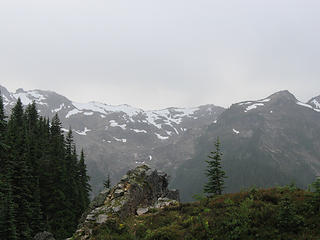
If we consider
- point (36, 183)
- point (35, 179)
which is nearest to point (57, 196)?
point (36, 183)

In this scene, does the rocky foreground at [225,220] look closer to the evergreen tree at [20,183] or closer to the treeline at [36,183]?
the treeline at [36,183]

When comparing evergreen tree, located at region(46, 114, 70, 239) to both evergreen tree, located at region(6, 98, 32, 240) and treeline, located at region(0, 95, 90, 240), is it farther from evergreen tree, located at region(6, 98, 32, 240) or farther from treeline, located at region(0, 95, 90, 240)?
evergreen tree, located at region(6, 98, 32, 240)

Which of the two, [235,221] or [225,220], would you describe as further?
[225,220]

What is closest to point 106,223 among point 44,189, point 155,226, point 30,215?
point 155,226

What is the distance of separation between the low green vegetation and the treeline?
46.9 feet

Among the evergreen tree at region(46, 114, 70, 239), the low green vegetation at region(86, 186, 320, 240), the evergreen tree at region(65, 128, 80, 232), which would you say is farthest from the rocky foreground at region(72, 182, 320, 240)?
the evergreen tree at region(65, 128, 80, 232)

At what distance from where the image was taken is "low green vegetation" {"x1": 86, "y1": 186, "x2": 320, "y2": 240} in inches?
326

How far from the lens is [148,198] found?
798 inches

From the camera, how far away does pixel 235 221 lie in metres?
9.29

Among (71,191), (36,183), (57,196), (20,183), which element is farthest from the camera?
(71,191)

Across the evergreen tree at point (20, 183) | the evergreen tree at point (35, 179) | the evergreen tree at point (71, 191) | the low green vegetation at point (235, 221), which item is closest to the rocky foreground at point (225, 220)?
the low green vegetation at point (235, 221)

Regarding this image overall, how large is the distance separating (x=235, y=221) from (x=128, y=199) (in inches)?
373

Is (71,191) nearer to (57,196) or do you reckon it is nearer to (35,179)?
(57,196)

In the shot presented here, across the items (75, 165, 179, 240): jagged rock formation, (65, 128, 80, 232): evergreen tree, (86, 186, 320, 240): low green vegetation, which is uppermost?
(86, 186, 320, 240): low green vegetation
